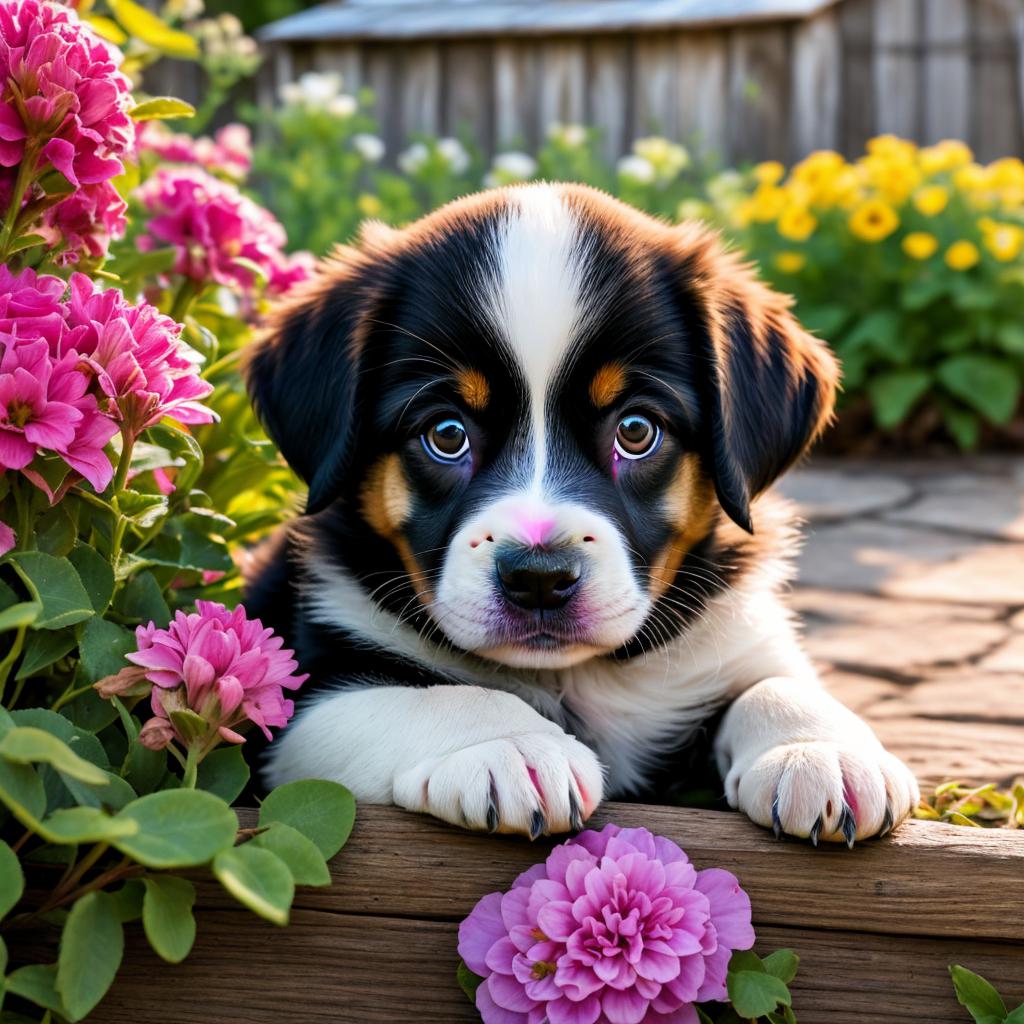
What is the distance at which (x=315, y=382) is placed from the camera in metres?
2.83

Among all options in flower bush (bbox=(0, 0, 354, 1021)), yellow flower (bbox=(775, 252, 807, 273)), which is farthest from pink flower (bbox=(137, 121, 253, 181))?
yellow flower (bbox=(775, 252, 807, 273))

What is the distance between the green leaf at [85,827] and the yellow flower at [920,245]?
6921mm

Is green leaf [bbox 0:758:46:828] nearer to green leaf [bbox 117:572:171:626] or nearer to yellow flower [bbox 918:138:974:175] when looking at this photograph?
green leaf [bbox 117:572:171:626]

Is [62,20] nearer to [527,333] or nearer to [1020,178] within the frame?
[527,333]

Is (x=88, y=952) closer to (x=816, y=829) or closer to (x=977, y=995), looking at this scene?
(x=816, y=829)

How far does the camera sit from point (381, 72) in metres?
12.6

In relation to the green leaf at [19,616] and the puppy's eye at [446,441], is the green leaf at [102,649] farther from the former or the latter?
the puppy's eye at [446,441]

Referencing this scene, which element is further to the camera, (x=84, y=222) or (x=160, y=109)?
(x=160, y=109)

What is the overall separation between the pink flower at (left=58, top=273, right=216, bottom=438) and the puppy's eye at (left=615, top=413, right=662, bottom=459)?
2.86ft

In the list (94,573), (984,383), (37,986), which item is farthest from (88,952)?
(984,383)

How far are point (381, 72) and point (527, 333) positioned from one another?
10.8m

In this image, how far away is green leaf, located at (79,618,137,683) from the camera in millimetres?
2133

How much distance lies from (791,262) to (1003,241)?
1216 mm

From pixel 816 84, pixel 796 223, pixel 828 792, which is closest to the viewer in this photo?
pixel 828 792
